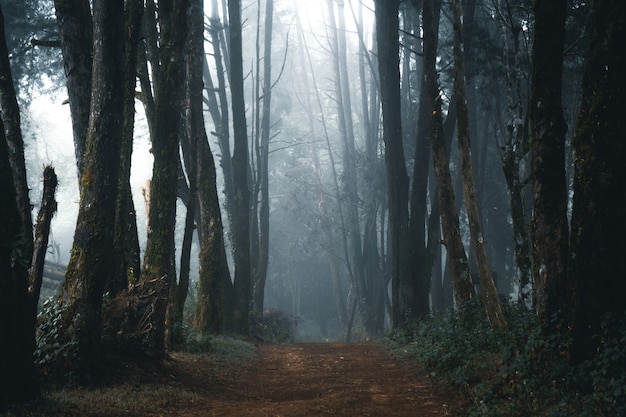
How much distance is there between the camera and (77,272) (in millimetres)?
8227

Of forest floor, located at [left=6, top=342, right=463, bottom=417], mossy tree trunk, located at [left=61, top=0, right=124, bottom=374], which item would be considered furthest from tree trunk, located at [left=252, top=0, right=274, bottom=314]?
mossy tree trunk, located at [left=61, top=0, right=124, bottom=374]

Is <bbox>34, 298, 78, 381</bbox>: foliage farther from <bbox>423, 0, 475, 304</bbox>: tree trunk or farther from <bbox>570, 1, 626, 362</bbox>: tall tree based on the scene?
<bbox>423, 0, 475, 304</bbox>: tree trunk

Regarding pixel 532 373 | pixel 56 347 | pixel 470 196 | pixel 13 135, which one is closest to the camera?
pixel 532 373

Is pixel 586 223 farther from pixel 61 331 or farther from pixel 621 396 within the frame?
pixel 61 331

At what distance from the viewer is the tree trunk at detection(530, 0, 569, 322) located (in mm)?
8234

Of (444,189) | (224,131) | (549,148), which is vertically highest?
(224,131)

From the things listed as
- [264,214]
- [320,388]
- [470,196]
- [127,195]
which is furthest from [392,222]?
[127,195]

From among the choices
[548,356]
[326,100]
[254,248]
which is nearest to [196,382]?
[548,356]

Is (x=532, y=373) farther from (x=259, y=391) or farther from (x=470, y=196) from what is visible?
(x=470, y=196)

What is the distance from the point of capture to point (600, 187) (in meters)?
6.78

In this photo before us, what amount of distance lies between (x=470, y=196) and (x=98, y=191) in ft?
23.6

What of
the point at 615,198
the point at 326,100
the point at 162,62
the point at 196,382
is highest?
the point at 326,100

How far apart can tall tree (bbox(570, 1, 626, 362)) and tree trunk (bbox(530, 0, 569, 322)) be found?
3.83 ft

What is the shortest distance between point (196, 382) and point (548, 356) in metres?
5.04
